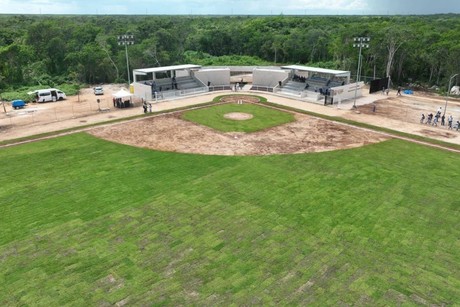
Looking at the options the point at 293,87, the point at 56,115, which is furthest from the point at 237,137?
the point at 293,87

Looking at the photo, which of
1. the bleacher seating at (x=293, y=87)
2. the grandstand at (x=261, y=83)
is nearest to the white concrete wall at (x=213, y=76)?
the grandstand at (x=261, y=83)

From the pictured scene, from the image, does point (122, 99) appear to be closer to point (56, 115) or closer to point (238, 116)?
point (56, 115)

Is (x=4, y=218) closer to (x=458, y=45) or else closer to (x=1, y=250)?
(x=1, y=250)

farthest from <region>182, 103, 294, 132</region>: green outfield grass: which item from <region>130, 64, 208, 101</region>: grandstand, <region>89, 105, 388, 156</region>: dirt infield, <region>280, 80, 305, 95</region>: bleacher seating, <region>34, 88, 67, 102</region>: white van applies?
<region>34, 88, 67, 102</region>: white van

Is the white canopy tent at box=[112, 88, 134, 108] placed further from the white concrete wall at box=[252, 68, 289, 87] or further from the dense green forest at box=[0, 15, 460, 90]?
the white concrete wall at box=[252, 68, 289, 87]

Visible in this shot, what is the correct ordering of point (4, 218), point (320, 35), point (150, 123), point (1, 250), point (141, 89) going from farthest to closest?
point (320, 35) < point (141, 89) < point (150, 123) < point (4, 218) < point (1, 250)

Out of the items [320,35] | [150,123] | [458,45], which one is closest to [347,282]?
[150,123]

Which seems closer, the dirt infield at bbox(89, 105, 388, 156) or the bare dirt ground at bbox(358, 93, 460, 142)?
the dirt infield at bbox(89, 105, 388, 156)
